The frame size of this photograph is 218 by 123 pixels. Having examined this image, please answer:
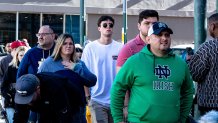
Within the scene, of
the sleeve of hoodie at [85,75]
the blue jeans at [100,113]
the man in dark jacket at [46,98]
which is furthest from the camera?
the blue jeans at [100,113]

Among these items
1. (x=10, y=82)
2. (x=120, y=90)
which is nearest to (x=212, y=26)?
(x=120, y=90)

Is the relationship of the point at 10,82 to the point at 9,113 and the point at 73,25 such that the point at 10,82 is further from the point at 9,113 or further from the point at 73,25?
the point at 73,25

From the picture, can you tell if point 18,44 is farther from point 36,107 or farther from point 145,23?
point 36,107

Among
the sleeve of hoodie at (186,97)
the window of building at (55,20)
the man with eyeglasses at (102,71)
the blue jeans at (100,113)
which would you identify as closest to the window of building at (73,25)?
the window of building at (55,20)

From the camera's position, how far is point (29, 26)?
1185 inches

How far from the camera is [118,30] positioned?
30.0 meters

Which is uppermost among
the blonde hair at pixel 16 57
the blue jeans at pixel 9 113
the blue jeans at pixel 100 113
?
the blonde hair at pixel 16 57

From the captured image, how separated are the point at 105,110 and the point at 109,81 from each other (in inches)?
15.2

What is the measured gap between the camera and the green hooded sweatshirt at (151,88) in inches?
199

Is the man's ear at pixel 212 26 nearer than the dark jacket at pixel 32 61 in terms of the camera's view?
Yes

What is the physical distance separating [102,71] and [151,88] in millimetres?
2422

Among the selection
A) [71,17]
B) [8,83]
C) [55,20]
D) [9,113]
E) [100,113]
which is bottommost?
[9,113]

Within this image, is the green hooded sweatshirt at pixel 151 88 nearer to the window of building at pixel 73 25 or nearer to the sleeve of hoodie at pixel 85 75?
the sleeve of hoodie at pixel 85 75

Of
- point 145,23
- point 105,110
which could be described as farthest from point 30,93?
point 105,110
